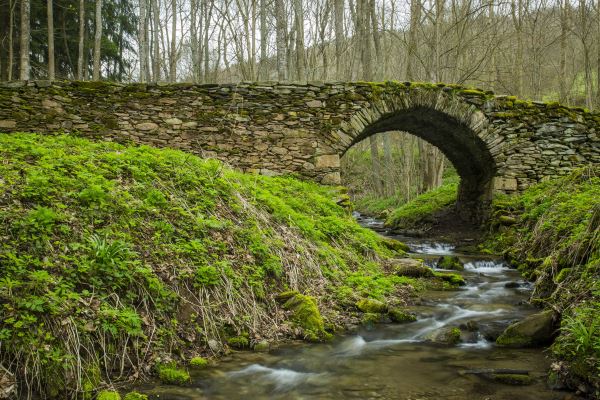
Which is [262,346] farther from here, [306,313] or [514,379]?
[514,379]

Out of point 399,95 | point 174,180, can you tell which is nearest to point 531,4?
point 399,95

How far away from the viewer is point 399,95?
922 cm

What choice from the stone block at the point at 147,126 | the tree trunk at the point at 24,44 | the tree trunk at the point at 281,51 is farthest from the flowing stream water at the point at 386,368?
the tree trunk at the point at 24,44

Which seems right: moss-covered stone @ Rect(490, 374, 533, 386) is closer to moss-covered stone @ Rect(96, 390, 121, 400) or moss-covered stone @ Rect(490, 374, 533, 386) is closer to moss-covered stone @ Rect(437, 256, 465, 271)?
moss-covered stone @ Rect(96, 390, 121, 400)

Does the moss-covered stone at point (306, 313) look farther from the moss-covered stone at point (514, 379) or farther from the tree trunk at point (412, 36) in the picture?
the tree trunk at point (412, 36)

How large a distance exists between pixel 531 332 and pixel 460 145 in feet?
25.8

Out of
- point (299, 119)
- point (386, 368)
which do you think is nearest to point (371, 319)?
point (386, 368)

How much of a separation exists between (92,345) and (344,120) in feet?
23.9

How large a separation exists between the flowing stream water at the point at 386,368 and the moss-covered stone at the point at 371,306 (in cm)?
29

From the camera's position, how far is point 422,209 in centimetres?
1335

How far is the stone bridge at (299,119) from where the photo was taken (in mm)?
8461

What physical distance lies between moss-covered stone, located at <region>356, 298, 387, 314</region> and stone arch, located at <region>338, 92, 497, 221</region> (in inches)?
194

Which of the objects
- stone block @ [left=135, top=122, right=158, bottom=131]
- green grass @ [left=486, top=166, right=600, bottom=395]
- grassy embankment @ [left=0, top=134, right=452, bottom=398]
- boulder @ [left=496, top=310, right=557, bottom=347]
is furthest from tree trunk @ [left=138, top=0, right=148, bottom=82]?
boulder @ [left=496, top=310, right=557, bottom=347]

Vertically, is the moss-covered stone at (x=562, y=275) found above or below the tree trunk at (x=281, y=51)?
below
